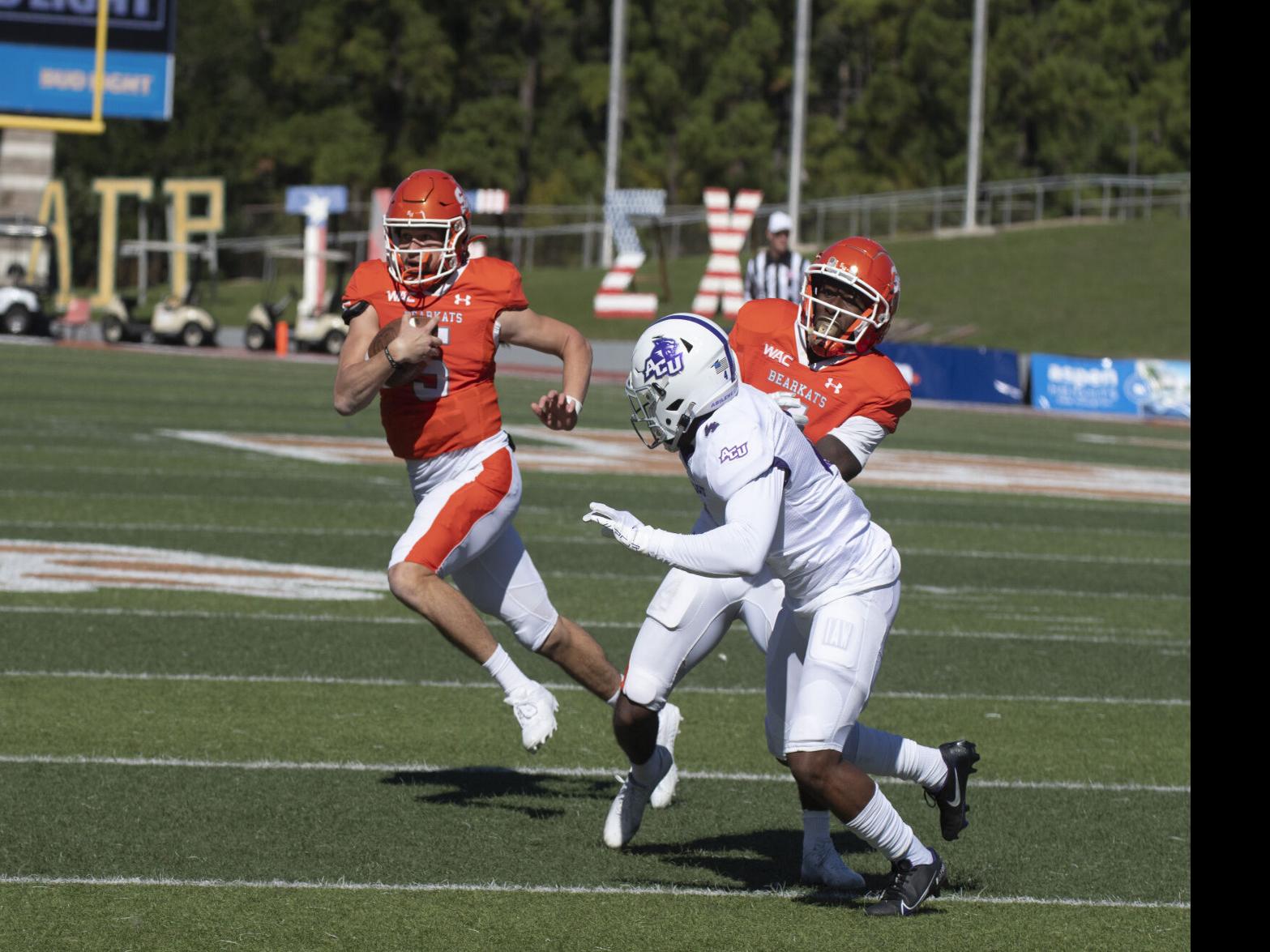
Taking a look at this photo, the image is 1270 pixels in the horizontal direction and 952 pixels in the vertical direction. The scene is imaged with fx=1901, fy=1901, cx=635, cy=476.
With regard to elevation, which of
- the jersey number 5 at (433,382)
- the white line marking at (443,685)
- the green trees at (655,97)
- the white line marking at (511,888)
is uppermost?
the green trees at (655,97)

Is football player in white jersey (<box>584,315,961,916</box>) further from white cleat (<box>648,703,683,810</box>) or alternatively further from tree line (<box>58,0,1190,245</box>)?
tree line (<box>58,0,1190,245</box>)

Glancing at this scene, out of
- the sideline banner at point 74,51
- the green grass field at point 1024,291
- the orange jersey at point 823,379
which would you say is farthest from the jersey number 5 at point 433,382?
the sideline banner at point 74,51

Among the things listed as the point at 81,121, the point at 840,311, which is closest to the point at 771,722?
the point at 840,311

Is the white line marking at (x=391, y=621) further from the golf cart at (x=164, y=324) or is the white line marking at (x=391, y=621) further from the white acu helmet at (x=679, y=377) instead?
the golf cart at (x=164, y=324)

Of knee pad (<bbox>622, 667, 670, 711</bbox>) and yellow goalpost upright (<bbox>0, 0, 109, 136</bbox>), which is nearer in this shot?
knee pad (<bbox>622, 667, 670, 711</bbox>)

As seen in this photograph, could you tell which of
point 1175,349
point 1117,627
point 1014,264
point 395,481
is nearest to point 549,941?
point 1117,627

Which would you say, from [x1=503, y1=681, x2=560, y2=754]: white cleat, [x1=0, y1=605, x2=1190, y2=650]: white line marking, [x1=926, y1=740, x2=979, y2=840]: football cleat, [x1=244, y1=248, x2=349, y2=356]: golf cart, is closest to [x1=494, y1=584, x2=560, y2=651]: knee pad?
[x1=503, y1=681, x2=560, y2=754]: white cleat

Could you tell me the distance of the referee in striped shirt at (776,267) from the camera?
15.8 meters

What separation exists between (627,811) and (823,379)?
1321 mm

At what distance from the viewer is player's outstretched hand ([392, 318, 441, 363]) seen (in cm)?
549

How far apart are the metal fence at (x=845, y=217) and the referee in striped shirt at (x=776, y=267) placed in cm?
2876

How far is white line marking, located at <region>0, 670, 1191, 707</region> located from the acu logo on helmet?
3304 mm

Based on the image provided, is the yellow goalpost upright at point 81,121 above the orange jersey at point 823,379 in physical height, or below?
above
